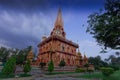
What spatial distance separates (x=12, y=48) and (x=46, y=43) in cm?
1606

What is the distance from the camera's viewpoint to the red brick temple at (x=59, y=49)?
38428mm

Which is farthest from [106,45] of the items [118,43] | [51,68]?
[51,68]

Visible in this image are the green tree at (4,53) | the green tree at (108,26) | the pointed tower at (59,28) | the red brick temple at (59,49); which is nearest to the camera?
the green tree at (108,26)

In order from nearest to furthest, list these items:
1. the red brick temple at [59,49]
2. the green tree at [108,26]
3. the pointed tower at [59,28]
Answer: the green tree at [108,26] → the red brick temple at [59,49] → the pointed tower at [59,28]

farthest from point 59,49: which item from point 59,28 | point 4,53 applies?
point 4,53

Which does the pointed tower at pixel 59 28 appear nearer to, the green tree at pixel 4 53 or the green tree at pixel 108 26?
the green tree at pixel 4 53

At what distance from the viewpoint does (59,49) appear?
127 feet

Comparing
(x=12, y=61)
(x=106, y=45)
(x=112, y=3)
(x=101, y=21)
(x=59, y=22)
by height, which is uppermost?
(x=59, y=22)

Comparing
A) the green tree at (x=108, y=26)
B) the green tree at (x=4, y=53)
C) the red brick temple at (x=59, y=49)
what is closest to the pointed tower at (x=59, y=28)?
the red brick temple at (x=59, y=49)

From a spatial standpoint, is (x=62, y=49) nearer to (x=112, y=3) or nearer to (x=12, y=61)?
(x=12, y=61)

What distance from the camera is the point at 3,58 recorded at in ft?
162

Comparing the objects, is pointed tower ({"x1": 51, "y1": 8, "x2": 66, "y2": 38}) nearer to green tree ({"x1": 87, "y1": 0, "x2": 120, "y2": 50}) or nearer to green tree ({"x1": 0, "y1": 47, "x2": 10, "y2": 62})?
green tree ({"x1": 0, "y1": 47, "x2": 10, "y2": 62})

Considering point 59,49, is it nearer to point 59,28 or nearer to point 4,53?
point 59,28

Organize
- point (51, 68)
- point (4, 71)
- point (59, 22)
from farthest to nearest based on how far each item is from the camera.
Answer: point (59, 22) → point (51, 68) → point (4, 71)
